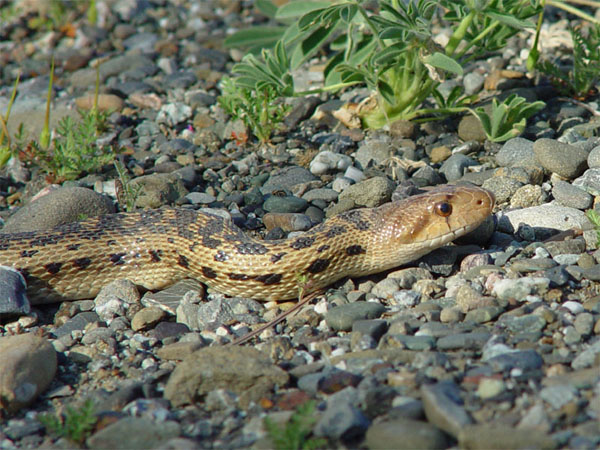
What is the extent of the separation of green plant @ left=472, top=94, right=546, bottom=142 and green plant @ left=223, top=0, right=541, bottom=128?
39 cm

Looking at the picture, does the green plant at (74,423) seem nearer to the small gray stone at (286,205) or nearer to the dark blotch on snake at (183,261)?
the dark blotch on snake at (183,261)

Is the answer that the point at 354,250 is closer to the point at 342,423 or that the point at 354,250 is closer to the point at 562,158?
the point at 342,423

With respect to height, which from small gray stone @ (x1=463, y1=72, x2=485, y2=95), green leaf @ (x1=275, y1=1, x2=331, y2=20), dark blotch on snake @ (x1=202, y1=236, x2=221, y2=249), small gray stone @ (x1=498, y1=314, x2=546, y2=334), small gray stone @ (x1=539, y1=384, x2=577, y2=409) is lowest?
small gray stone @ (x1=498, y1=314, x2=546, y2=334)

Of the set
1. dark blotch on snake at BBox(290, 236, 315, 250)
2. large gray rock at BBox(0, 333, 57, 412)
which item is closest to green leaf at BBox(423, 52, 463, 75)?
dark blotch on snake at BBox(290, 236, 315, 250)

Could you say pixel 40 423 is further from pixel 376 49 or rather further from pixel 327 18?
pixel 376 49

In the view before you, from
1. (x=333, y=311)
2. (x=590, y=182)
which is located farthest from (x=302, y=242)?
(x=590, y=182)

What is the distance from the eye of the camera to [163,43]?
998 centimetres

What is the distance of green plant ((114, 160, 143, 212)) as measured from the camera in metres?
6.17

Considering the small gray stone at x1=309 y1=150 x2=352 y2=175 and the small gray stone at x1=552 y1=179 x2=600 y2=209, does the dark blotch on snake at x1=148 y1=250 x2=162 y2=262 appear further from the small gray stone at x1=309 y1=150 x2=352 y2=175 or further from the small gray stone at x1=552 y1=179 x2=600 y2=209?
the small gray stone at x1=552 y1=179 x2=600 y2=209

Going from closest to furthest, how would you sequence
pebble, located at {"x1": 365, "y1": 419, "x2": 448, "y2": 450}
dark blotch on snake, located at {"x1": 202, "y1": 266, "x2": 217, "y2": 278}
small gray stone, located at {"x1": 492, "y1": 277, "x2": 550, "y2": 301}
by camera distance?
pebble, located at {"x1": 365, "y1": 419, "x2": 448, "y2": 450}, small gray stone, located at {"x1": 492, "y1": 277, "x2": 550, "y2": 301}, dark blotch on snake, located at {"x1": 202, "y1": 266, "x2": 217, "y2": 278}

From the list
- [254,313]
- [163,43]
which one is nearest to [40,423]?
[254,313]

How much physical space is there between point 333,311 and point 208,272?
1166 millimetres

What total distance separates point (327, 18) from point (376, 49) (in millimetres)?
862

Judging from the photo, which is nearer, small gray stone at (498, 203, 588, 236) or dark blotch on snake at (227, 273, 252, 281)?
dark blotch on snake at (227, 273, 252, 281)
